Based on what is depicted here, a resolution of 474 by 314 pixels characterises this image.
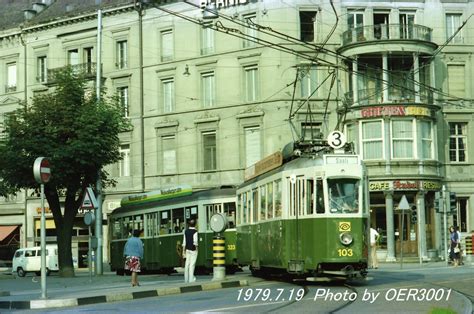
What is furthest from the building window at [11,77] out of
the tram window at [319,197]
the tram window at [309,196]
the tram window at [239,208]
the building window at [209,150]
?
the tram window at [319,197]

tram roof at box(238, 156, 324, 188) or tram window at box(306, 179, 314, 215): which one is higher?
tram roof at box(238, 156, 324, 188)

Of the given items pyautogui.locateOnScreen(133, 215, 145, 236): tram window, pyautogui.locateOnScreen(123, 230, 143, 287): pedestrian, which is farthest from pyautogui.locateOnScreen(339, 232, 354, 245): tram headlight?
pyautogui.locateOnScreen(133, 215, 145, 236): tram window

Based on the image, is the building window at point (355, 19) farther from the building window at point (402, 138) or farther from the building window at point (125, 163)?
the building window at point (125, 163)

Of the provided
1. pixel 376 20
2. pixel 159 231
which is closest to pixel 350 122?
pixel 376 20

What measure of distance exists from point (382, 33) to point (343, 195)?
2842 centimetres

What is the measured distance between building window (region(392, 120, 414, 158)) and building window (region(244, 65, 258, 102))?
25.7 feet

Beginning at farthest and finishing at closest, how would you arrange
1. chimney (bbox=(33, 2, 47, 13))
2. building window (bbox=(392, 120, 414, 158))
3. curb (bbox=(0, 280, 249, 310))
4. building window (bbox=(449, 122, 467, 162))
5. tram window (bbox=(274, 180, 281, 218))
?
chimney (bbox=(33, 2, 47, 13))
building window (bbox=(449, 122, 467, 162))
building window (bbox=(392, 120, 414, 158))
tram window (bbox=(274, 180, 281, 218))
curb (bbox=(0, 280, 249, 310))

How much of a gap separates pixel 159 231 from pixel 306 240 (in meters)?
13.9

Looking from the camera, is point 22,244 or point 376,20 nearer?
point 376,20

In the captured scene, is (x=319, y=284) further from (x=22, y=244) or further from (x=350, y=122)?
(x=22, y=244)

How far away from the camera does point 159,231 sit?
35.1 metres

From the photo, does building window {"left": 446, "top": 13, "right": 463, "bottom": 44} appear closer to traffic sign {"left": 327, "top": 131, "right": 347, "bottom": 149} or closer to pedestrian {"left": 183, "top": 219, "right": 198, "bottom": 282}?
traffic sign {"left": 327, "top": 131, "right": 347, "bottom": 149}

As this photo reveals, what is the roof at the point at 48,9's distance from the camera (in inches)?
2252

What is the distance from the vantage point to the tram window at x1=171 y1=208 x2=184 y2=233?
33.3 m
